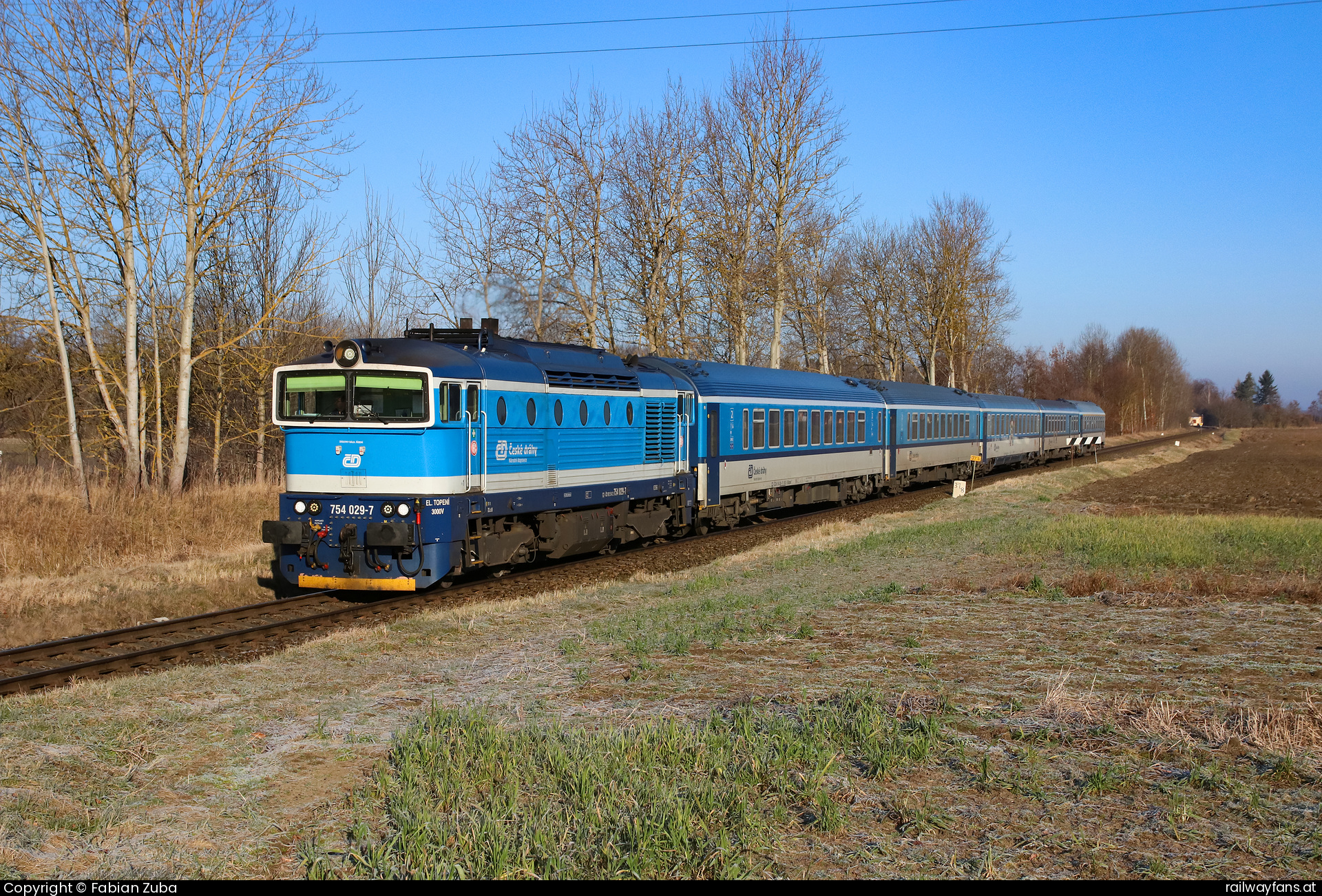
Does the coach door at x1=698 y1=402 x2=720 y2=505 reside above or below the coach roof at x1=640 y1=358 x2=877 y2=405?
below

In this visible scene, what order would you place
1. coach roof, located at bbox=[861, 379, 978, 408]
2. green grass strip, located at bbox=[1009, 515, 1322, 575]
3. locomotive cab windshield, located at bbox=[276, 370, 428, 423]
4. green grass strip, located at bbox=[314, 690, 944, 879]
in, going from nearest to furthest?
green grass strip, located at bbox=[314, 690, 944, 879] → locomotive cab windshield, located at bbox=[276, 370, 428, 423] → green grass strip, located at bbox=[1009, 515, 1322, 575] → coach roof, located at bbox=[861, 379, 978, 408]

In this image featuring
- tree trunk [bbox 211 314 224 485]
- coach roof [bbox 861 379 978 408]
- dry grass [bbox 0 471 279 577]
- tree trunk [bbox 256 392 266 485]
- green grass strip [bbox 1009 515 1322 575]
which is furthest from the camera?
coach roof [bbox 861 379 978 408]

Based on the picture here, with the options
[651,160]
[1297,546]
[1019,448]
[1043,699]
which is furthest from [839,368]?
[1043,699]

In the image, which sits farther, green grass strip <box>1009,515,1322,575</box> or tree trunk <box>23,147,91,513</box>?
tree trunk <box>23,147,91,513</box>

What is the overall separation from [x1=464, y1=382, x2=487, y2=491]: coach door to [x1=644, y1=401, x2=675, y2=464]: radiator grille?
5.24m

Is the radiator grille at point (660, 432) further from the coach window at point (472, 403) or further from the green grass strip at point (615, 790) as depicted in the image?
the green grass strip at point (615, 790)

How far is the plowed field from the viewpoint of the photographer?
95.3ft

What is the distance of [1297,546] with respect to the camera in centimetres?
1689

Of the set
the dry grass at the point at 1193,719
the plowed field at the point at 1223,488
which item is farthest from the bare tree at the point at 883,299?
the dry grass at the point at 1193,719

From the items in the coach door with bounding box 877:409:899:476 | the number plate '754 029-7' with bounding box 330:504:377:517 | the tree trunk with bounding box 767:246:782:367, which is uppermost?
the tree trunk with bounding box 767:246:782:367

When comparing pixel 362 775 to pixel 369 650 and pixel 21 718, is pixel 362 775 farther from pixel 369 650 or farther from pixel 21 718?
pixel 369 650

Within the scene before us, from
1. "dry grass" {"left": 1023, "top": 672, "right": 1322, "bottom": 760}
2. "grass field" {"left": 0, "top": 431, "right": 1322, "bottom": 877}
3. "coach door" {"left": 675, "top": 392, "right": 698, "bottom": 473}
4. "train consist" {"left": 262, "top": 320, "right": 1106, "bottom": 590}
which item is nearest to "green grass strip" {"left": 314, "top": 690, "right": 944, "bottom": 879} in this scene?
"grass field" {"left": 0, "top": 431, "right": 1322, "bottom": 877}

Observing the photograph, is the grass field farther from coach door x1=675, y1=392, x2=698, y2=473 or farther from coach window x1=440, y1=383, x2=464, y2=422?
coach door x1=675, y1=392, x2=698, y2=473

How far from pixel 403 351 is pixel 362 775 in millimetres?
8095
